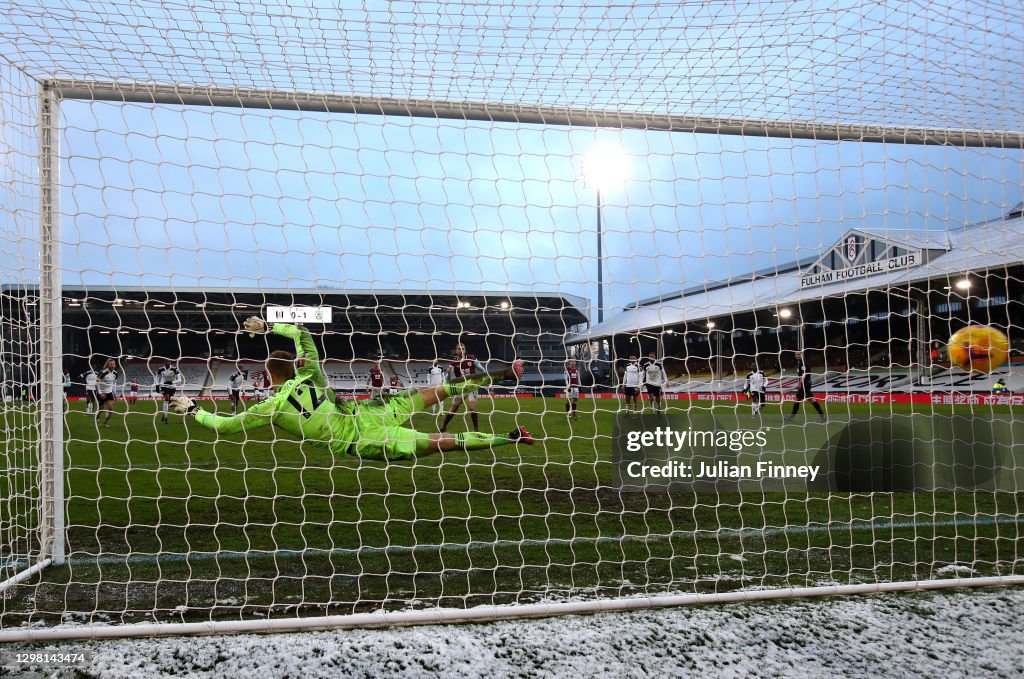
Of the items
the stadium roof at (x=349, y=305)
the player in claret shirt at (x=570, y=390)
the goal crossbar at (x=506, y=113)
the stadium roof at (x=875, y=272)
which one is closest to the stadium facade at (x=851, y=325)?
the stadium roof at (x=875, y=272)

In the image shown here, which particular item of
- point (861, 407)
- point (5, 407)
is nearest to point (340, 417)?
point (5, 407)

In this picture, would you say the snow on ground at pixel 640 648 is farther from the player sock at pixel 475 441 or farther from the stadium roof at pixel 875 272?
the stadium roof at pixel 875 272

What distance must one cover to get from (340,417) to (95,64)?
2.44m

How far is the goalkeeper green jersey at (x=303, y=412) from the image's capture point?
374cm

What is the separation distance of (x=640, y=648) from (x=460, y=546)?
1.65 m

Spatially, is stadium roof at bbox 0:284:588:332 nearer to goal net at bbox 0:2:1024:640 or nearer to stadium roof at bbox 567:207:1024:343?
goal net at bbox 0:2:1024:640

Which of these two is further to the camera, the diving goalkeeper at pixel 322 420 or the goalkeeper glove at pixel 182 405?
the diving goalkeeper at pixel 322 420

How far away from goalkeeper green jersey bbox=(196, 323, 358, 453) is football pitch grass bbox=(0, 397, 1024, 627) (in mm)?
162

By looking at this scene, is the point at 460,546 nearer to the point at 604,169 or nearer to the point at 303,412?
the point at 303,412

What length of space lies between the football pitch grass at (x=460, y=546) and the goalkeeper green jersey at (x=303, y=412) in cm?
16

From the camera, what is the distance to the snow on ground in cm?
245

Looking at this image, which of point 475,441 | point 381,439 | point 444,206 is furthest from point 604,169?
point 381,439

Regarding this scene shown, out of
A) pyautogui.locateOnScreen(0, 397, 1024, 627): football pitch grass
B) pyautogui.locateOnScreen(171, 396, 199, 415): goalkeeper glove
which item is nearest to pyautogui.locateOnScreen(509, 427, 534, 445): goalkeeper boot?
pyautogui.locateOnScreen(0, 397, 1024, 627): football pitch grass

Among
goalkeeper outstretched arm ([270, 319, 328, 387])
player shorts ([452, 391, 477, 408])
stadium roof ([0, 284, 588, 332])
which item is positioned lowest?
player shorts ([452, 391, 477, 408])
